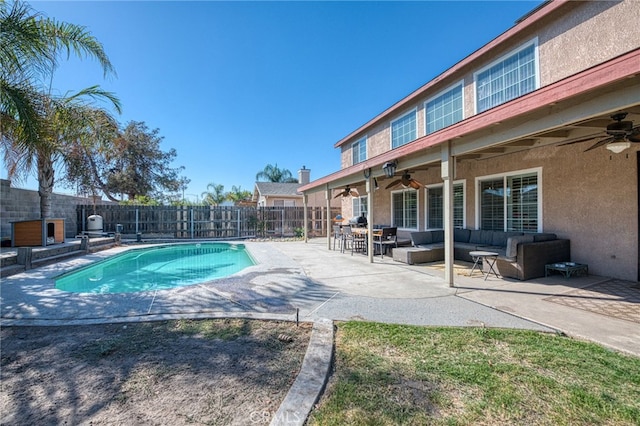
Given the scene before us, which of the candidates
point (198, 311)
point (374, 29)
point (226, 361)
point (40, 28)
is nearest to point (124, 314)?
point (198, 311)

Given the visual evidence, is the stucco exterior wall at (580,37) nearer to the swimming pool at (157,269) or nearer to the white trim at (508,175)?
the white trim at (508,175)

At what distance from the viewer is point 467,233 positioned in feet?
31.8

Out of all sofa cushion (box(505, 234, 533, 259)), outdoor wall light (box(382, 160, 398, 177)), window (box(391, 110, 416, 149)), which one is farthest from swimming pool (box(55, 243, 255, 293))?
window (box(391, 110, 416, 149))

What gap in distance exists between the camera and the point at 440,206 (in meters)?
11.4

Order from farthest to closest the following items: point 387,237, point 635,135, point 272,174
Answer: point 272,174 → point 387,237 → point 635,135

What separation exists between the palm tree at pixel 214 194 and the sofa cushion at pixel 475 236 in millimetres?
32884

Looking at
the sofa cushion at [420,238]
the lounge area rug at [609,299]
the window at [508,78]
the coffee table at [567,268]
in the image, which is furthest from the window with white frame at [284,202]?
the lounge area rug at [609,299]

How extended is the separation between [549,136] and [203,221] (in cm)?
1812

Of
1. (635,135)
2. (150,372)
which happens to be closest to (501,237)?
(635,135)

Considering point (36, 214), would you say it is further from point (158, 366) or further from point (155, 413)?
point (155, 413)

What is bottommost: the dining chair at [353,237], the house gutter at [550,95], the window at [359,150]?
the dining chair at [353,237]

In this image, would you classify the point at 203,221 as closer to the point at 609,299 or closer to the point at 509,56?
the point at 509,56

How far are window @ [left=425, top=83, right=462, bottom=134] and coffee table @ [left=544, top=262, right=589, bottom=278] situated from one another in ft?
18.0

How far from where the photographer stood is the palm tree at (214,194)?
3712 centimetres
